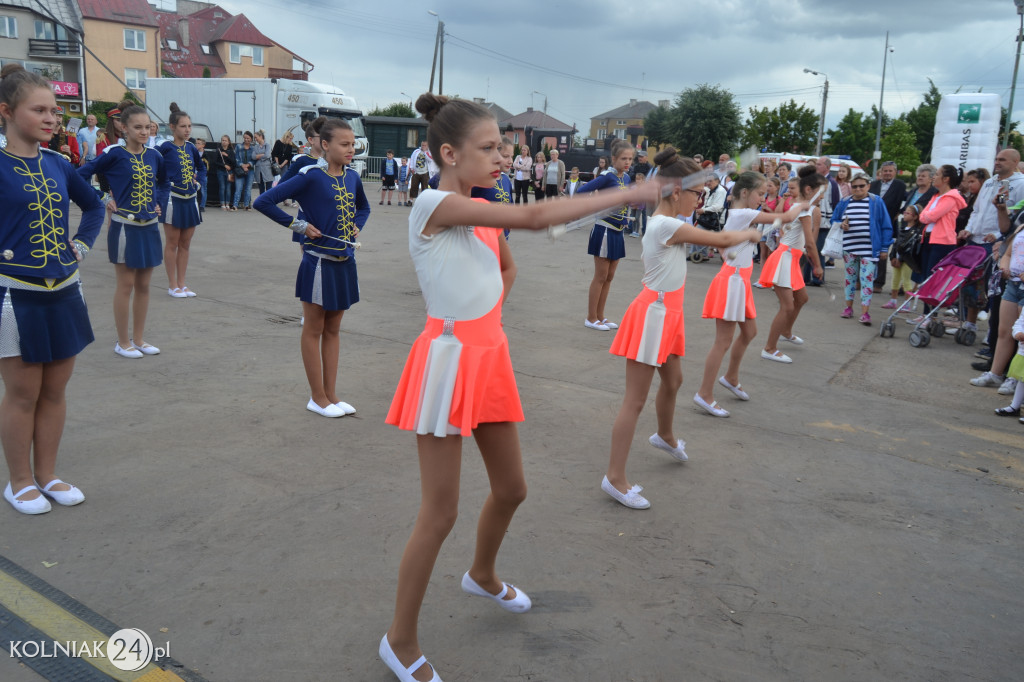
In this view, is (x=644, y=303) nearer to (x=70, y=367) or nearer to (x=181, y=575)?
(x=181, y=575)

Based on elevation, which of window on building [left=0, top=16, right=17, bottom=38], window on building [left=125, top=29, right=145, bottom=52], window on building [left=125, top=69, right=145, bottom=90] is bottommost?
window on building [left=125, top=69, right=145, bottom=90]

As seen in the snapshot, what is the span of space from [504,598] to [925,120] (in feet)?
216

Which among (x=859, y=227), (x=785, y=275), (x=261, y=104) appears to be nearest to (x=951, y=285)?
(x=859, y=227)

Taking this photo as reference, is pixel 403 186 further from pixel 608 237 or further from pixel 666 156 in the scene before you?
pixel 666 156

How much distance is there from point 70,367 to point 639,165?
13759 millimetres

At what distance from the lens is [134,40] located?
56.1 meters

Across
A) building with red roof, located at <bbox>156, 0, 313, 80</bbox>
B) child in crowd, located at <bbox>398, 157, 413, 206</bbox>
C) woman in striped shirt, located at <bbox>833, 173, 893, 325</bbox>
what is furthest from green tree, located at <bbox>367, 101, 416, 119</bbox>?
woman in striped shirt, located at <bbox>833, 173, 893, 325</bbox>

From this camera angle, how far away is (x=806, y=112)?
48.0m

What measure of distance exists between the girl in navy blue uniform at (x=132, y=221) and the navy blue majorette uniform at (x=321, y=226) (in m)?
1.90

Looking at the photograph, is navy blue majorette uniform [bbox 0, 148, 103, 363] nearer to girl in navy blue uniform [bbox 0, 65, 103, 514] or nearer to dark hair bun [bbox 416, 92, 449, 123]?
girl in navy blue uniform [bbox 0, 65, 103, 514]

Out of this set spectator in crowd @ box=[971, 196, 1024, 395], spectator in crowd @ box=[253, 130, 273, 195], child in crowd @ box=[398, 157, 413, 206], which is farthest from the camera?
child in crowd @ box=[398, 157, 413, 206]

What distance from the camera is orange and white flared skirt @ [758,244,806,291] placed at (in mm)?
7574

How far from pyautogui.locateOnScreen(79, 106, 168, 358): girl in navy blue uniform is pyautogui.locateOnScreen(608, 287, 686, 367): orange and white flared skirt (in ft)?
14.3

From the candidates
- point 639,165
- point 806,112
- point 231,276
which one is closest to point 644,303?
point 231,276
